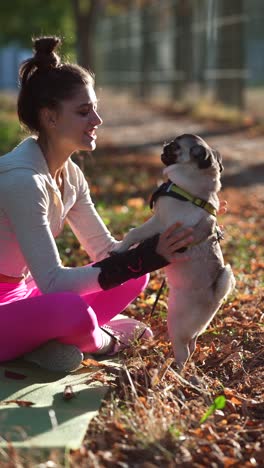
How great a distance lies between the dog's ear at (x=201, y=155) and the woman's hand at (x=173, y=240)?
0.93 feet

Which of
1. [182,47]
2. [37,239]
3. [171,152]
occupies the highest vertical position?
[171,152]

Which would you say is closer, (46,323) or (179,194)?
(179,194)

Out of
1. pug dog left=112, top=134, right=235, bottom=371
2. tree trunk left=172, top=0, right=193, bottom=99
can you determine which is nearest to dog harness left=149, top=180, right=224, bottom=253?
pug dog left=112, top=134, right=235, bottom=371

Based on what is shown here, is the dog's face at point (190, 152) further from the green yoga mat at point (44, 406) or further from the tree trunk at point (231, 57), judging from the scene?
the tree trunk at point (231, 57)

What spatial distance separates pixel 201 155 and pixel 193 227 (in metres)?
0.34

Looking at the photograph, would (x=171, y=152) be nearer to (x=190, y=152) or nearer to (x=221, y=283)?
(x=190, y=152)

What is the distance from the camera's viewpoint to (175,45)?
26.9m

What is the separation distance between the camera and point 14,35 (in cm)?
4078

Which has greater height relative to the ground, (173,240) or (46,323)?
(173,240)

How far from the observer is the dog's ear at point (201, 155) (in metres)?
4.06

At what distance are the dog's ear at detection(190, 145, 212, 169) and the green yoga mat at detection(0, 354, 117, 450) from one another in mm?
1092

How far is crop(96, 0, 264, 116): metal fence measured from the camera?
19922mm

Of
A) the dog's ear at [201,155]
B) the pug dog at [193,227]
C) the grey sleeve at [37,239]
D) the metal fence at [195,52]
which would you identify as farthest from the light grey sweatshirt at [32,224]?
the metal fence at [195,52]

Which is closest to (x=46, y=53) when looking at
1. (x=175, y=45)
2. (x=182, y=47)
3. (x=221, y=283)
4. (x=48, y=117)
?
(x=48, y=117)
